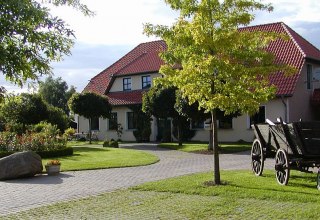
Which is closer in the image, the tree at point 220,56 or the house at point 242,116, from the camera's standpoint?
the tree at point 220,56

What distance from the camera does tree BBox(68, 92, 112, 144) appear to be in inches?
1340

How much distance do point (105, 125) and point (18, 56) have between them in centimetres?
3545

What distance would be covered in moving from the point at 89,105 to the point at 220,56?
2313 centimetres

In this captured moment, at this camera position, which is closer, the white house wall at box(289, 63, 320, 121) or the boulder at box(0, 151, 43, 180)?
the boulder at box(0, 151, 43, 180)

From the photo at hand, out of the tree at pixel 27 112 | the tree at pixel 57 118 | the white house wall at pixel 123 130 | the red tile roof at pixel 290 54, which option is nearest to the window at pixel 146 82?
the white house wall at pixel 123 130

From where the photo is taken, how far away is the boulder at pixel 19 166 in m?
15.2

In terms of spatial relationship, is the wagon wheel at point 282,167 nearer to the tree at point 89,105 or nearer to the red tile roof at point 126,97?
the tree at point 89,105

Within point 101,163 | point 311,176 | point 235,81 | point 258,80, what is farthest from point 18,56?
point 101,163

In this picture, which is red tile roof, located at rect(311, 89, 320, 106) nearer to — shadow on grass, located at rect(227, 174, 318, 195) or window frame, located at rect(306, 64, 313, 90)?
window frame, located at rect(306, 64, 313, 90)

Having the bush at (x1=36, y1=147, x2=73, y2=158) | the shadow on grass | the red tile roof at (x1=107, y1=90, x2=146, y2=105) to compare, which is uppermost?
the red tile roof at (x1=107, y1=90, x2=146, y2=105)

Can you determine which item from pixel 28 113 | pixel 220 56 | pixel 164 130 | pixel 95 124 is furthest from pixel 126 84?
pixel 220 56

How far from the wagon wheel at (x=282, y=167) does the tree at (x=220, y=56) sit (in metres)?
1.38

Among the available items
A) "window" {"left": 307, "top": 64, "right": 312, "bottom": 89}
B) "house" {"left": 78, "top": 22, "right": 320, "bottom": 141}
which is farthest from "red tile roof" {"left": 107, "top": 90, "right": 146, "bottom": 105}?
"window" {"left": 307, "top": 64, "right": 312, "bottom": 89}

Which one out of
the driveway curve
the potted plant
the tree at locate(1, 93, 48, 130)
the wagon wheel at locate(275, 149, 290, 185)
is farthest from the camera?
the tree at locate(1, 93, 48, 130)
